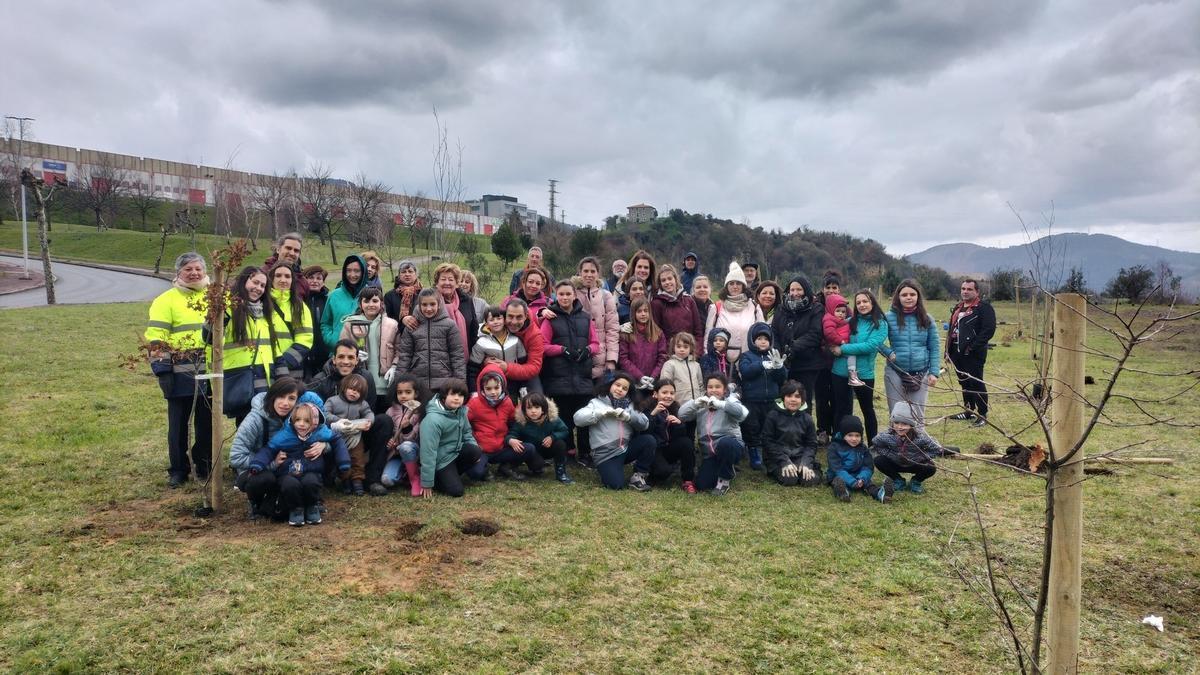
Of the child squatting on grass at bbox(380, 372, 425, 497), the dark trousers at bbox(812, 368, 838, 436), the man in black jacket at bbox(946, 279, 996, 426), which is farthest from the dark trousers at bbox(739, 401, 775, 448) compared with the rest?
the child squatting on grass at bbox(380, 372, 425, 497)

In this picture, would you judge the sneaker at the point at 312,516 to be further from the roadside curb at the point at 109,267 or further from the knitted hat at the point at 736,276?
the roadside curb at the point at 109,267

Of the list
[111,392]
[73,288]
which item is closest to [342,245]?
[73,288]

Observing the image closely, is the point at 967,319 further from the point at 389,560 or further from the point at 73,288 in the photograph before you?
the point at 73,288

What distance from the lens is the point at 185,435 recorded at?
5430 millimetres

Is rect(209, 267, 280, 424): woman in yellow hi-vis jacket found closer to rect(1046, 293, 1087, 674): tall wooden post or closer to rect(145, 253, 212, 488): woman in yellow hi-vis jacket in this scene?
rect(145, 253, 212, 488): woman in yellow hi-vis jacket

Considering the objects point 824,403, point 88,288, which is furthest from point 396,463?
point 88,288

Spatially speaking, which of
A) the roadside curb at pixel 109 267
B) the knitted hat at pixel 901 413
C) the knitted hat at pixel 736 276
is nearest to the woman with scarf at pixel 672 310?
the knitted hat at pixel 736 276

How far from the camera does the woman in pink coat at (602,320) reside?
6.69 m

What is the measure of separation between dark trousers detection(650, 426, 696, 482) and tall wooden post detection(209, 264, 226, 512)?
3.45 metres

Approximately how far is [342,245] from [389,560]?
155 ft

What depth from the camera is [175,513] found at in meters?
4.86

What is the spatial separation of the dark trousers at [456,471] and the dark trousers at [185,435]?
73.3 inches

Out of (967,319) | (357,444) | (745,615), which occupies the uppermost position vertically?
(967,319)

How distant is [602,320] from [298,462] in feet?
10.4
